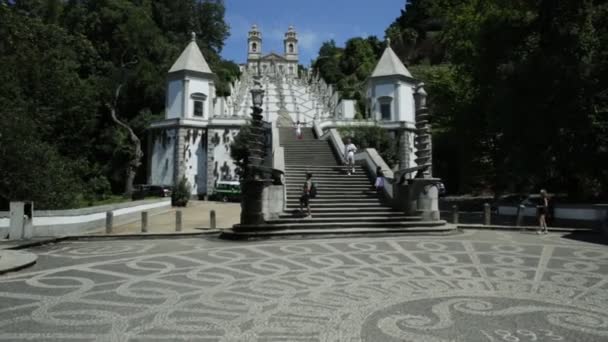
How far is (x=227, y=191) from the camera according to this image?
3400 centimetres

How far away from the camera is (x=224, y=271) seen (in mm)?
8500

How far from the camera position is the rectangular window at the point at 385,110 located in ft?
125

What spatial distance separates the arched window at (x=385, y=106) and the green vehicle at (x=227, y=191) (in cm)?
1403

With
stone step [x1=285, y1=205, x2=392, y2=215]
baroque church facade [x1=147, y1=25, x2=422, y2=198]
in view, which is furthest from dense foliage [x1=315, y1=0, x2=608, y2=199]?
baroque church facade [x1=147, y1=25, x2=422, y2=198]

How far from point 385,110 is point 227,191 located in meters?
15.4

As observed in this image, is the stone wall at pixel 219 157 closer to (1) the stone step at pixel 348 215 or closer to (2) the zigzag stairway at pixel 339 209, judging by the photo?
(2) the zigzag stairway at pixel 339 209

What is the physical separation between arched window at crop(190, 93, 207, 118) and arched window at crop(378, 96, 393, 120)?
50.6 ft

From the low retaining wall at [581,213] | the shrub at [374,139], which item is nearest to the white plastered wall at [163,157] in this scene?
the shrub at [374,139]

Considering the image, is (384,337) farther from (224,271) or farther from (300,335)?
(224,271)

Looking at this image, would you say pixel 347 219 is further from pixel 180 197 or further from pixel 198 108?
pixel 198 108

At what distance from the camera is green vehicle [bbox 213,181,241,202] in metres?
33.6

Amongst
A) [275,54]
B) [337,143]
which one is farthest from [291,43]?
[337,143]

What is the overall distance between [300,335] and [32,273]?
6317mm

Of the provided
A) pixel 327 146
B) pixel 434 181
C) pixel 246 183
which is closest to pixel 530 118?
pixel 434 181
